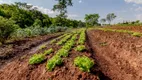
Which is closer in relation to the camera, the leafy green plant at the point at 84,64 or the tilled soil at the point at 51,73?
the tilled soil at the point at 51,73

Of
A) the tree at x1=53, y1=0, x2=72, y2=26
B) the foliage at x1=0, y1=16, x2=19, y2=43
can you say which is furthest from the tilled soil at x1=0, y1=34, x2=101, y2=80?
the tree at x1=53, y1=0, x2=72, y2=26

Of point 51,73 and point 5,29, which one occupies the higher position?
point 5,29

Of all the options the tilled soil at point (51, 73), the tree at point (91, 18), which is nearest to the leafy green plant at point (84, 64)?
the tilled soil at point (51, 73)

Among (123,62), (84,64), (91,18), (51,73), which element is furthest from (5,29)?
(91,18)

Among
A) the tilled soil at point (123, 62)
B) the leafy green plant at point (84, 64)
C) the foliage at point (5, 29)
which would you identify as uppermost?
the foliage at point (5, 29)

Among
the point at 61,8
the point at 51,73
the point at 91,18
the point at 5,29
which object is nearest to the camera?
the point at 51,73

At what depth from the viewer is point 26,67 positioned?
35.2 feet

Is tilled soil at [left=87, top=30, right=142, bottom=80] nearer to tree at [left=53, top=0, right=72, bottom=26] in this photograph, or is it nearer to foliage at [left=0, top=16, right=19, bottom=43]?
foliage at [left=0, top=16, right=19, bottom=43]

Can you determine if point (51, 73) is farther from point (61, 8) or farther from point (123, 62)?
point (61, 8)

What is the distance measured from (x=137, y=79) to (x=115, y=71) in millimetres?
1300

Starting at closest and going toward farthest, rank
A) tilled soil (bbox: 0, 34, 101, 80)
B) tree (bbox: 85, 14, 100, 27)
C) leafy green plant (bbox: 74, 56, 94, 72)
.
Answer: tilled soil (bbox: 0, 34, 101, 80) < leafy green plant (bbox: 74, 56, 94, 72) < tree (bbox: 85, 14, 100, 27)

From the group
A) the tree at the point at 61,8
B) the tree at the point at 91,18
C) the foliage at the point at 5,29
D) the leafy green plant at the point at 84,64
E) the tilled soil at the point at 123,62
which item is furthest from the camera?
the tree at the point at 91,18

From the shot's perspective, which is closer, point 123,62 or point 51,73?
point 51,73

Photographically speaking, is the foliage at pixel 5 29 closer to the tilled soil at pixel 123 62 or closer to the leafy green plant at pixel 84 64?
the tilled soil at pixel 123 62
